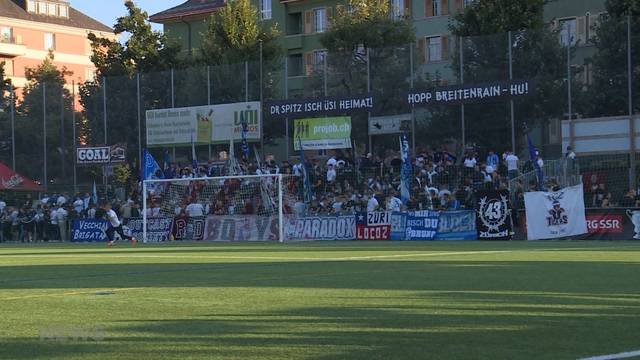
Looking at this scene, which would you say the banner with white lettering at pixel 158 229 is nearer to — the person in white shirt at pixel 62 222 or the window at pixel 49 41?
the person in white shirt at pixel 62 222

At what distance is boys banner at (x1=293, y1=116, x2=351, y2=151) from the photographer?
1727 inches

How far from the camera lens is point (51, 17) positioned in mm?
108938

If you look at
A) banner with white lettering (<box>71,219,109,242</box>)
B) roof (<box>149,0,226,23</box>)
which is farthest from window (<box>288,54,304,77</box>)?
banner with white lettering (<box>71,219,109,242</box>)

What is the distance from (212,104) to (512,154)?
17.2 m

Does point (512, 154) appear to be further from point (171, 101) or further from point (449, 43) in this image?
point (171, 101)

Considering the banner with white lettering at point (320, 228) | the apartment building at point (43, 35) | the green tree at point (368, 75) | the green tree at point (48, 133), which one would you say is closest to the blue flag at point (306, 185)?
the banner with white lettering at point (320, 228)

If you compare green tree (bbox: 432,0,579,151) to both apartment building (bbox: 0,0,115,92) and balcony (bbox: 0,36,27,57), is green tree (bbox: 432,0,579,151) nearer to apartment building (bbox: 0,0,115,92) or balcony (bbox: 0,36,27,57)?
apartment building (bbox: 0,0,115,92)

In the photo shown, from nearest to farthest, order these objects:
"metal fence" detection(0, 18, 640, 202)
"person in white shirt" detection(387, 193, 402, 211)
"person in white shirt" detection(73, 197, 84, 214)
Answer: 1. "person in white shirt" detection(387, 193, 402, 211)
2. "metal fence" detection(0, 18, 640, 202)
3. "person in white shirt" detection(73, 197, 84, 214)

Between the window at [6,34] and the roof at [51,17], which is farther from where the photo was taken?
the roof at [51,17]

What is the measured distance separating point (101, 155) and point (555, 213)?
2707 cm

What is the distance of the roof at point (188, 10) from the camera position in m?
77.8

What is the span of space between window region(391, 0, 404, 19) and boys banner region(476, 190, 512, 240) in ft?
107

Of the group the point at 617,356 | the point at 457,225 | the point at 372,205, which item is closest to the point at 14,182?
the point at 372,205

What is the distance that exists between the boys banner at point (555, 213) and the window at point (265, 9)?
1812 inches
